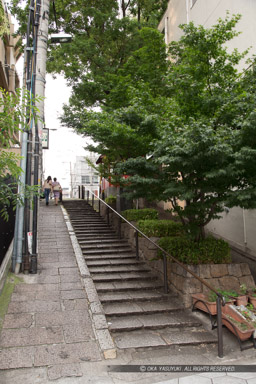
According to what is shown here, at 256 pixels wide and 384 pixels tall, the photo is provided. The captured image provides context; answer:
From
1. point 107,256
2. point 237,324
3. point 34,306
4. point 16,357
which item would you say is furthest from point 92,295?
point 107,256

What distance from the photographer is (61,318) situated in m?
5.13

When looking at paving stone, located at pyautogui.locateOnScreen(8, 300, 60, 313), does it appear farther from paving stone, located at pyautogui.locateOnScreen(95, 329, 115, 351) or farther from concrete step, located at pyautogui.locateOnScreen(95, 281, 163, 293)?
concrete step, located at pyautogui.locateOnScreen(95, 281, 163, 293)

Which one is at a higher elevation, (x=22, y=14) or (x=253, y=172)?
(x=22, y=14)

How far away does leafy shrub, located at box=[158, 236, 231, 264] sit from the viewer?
6.74 m

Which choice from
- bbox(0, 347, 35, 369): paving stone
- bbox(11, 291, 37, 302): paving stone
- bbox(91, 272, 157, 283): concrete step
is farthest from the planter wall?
bbox(0, 347, 35, 369): paving stone

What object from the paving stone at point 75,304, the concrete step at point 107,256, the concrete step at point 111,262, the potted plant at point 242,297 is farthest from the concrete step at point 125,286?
the potted plant at point 242,297

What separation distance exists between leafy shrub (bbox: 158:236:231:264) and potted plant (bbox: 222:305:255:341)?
1.52 meters

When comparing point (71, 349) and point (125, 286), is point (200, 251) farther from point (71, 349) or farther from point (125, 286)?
point (71, 349)

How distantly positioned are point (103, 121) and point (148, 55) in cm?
336

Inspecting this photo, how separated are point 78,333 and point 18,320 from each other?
1.07 m

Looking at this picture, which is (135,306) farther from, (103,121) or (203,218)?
(103,121)

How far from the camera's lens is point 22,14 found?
13.1m

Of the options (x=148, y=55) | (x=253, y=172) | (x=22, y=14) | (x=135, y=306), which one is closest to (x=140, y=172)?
(x=253, y=172)

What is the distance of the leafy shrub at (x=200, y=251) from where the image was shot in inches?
265
